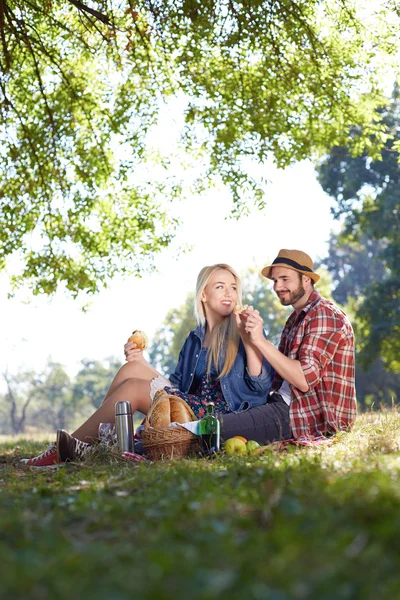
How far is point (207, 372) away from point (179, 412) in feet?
2.30

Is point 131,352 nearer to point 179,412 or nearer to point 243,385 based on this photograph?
point 179,412

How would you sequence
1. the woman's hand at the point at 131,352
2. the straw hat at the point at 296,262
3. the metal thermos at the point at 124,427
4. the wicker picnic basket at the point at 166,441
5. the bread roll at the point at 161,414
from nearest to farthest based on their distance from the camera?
the wicker picnic basket at the point at 166,441, the bread roll at the point at 161,414, the metal thermos at the point at 124,427, the straw hat at the point at 296,262, the woman's hand at the point at 131,352

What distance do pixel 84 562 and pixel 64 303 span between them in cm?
1206

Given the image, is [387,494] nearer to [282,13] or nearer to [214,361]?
[214,361]

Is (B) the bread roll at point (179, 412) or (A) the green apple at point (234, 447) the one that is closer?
(A) the green apple at point (234, 447)

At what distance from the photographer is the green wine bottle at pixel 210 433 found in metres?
6.15

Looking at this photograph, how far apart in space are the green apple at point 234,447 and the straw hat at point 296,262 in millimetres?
1706

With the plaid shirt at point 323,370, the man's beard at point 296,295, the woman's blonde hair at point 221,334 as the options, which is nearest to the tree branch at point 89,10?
the woman's blonde hair at point 221,334

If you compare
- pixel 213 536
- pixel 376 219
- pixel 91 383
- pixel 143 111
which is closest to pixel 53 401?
pixel 91 383

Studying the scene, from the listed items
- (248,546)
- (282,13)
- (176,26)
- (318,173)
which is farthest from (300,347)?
(318,173)

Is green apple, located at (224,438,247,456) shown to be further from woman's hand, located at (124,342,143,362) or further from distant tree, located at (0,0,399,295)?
distant tree, located at (0,0,399,295)

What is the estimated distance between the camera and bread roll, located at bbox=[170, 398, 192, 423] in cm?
632

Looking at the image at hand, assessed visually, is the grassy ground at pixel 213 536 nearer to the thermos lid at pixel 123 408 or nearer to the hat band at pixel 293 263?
the thermos lid at pixel 123 408

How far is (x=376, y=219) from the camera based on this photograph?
26.6 meters
